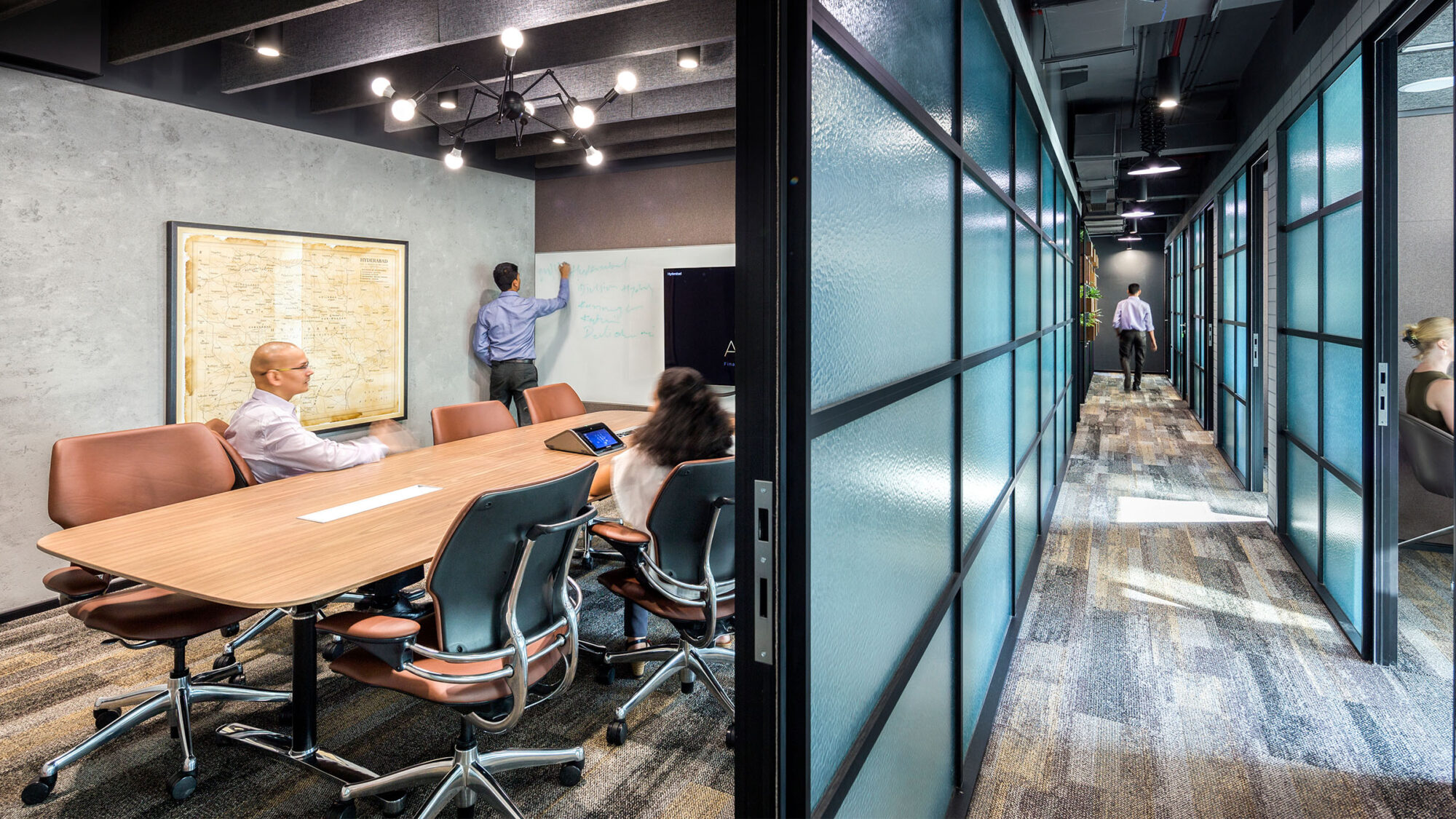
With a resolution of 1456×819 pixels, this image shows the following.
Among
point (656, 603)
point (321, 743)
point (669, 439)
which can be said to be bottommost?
point (321, 743)

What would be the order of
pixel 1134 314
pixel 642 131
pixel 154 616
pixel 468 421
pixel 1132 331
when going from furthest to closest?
pixel 1132 331, pixel 1134 314, pixel 642 131, pixel 468 421, pixel 154 616

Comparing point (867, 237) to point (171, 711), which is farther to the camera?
point (171, 711)

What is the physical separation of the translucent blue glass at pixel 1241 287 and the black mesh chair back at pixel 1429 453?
1.90 metres

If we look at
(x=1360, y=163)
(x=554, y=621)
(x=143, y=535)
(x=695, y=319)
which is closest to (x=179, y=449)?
(x=143, y=535)

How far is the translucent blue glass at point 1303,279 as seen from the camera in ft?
10.3

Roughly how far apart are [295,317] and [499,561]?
316 centimetres

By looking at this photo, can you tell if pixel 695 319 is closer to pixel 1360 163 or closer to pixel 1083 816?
pixel 1360 163

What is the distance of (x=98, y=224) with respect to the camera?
333 cm

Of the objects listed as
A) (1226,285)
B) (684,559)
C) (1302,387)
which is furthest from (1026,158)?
(1226,285)

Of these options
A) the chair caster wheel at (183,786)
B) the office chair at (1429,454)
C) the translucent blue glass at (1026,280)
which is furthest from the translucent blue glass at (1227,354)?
the chair caster wheel at (183,786)

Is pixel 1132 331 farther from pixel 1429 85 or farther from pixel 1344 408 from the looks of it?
pixel 1344 408

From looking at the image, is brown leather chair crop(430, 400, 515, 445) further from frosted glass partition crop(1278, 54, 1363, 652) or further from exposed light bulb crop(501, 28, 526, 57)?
frosted glass partition crop(1278, 54, 1363, 652)

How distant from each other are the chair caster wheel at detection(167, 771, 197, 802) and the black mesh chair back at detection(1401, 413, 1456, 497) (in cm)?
400

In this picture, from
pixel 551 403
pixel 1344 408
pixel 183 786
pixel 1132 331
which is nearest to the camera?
pixel 183 786
